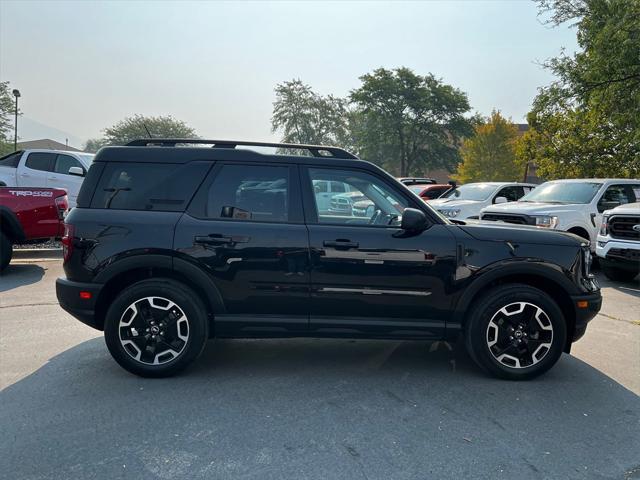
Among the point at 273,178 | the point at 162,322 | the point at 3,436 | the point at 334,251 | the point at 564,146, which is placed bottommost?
the point at 3,436

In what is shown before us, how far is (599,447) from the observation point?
303 cm

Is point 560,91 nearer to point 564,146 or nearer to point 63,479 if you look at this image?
point 564,146

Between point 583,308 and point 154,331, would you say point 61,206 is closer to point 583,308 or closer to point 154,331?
point 154,331

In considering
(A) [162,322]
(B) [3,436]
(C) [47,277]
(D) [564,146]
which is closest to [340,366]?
(A) [162,322]

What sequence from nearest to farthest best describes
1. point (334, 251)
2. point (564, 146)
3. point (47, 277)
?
1. point (334, 251)
2. point (47, 277)
3. point (564, 146)

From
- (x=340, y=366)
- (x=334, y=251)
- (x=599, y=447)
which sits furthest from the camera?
(x=340, y=366)

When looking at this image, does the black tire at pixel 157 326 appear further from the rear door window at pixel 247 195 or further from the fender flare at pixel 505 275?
the fender flare at pixel 505 275

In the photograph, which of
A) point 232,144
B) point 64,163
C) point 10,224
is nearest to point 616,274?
point 232,144

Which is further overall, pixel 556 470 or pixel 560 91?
pixel 560 91

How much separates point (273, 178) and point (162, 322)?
152 centimetres

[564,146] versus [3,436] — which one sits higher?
[564,146]

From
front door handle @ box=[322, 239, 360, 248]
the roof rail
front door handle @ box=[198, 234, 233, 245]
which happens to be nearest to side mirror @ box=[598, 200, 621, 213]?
the roof rail

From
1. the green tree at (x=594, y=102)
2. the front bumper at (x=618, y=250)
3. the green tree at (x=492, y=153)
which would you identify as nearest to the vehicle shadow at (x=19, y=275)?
the front bumper at (x=618, y=250)

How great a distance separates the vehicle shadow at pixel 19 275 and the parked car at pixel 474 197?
8.68m
